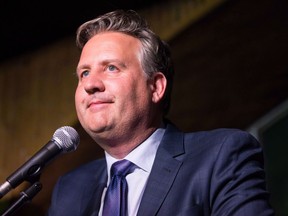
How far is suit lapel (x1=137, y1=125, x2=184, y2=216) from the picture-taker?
145 centimetres

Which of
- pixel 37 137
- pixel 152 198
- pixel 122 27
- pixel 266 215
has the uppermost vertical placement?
pixel 122 27

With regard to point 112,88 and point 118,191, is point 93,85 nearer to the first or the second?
point 112,88

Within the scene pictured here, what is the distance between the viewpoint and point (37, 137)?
113 inches

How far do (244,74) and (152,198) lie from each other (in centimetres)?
156

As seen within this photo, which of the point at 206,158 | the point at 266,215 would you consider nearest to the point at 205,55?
the point at 206,158

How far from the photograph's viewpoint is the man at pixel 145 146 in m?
1.41

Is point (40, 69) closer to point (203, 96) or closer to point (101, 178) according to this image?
point (203, 96)

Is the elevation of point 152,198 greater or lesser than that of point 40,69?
lesser

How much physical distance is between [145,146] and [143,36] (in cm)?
38

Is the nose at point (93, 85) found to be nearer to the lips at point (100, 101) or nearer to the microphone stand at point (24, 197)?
the lips at point (100, 101)

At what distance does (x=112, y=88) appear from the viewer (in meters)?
1.59

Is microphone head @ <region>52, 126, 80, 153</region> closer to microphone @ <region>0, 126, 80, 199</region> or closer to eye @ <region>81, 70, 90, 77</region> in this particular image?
microphone @ <region>0, 126, 80, 199</region>

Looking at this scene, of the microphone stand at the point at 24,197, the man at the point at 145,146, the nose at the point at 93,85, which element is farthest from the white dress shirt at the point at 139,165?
the microphone stand at the point at 24,197

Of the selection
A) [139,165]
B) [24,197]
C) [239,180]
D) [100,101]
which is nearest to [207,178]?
[239,180]
